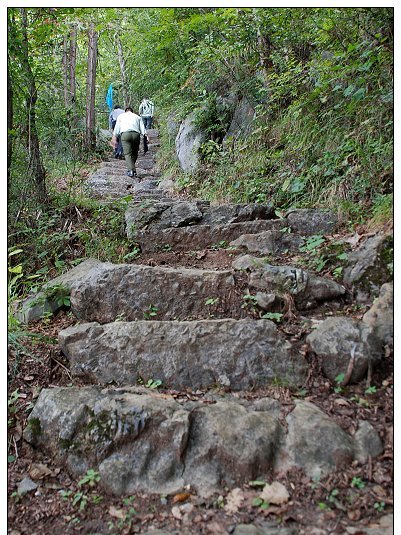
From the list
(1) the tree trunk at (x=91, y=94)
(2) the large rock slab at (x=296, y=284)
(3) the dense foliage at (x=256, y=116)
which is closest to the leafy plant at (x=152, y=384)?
(2) the large rock slab at (x=296, y=284)

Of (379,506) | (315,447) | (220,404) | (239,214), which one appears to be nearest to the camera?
(379,506)

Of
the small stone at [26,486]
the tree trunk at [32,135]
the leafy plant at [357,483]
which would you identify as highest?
the tree trunk at [32,135]

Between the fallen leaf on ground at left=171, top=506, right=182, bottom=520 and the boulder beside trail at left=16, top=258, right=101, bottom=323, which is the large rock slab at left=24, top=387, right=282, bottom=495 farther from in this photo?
the boulder beside trail at left=16, top=258, right=101, bottom=323

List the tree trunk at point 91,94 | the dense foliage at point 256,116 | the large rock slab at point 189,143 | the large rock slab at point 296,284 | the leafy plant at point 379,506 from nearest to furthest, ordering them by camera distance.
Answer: the leafy plant at point 379,506 < the large rock slab at point 296,284 < the dense foliage at point 256,116 < the large rock slab at point 189,143 < the tree trunk at point 91,94

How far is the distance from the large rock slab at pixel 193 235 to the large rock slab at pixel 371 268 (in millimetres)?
1662

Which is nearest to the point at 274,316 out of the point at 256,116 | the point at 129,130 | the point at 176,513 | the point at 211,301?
the point at 211,301

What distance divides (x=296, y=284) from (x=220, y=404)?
1.34 metres

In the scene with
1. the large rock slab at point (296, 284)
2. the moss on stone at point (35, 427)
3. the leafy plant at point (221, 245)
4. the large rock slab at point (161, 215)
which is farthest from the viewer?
the large rock slab at point (161, 215)

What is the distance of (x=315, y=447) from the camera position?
7.76 feet

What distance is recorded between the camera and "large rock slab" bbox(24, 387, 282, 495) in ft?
7.80

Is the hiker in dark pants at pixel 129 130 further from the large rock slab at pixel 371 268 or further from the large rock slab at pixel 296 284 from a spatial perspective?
the large rock slab at pixel 371 268

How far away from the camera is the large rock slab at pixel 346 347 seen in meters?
2.74

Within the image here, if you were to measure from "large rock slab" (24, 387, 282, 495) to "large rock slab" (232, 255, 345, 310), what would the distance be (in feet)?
3.79

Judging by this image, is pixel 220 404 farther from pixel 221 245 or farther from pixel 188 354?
pixel 221 245
